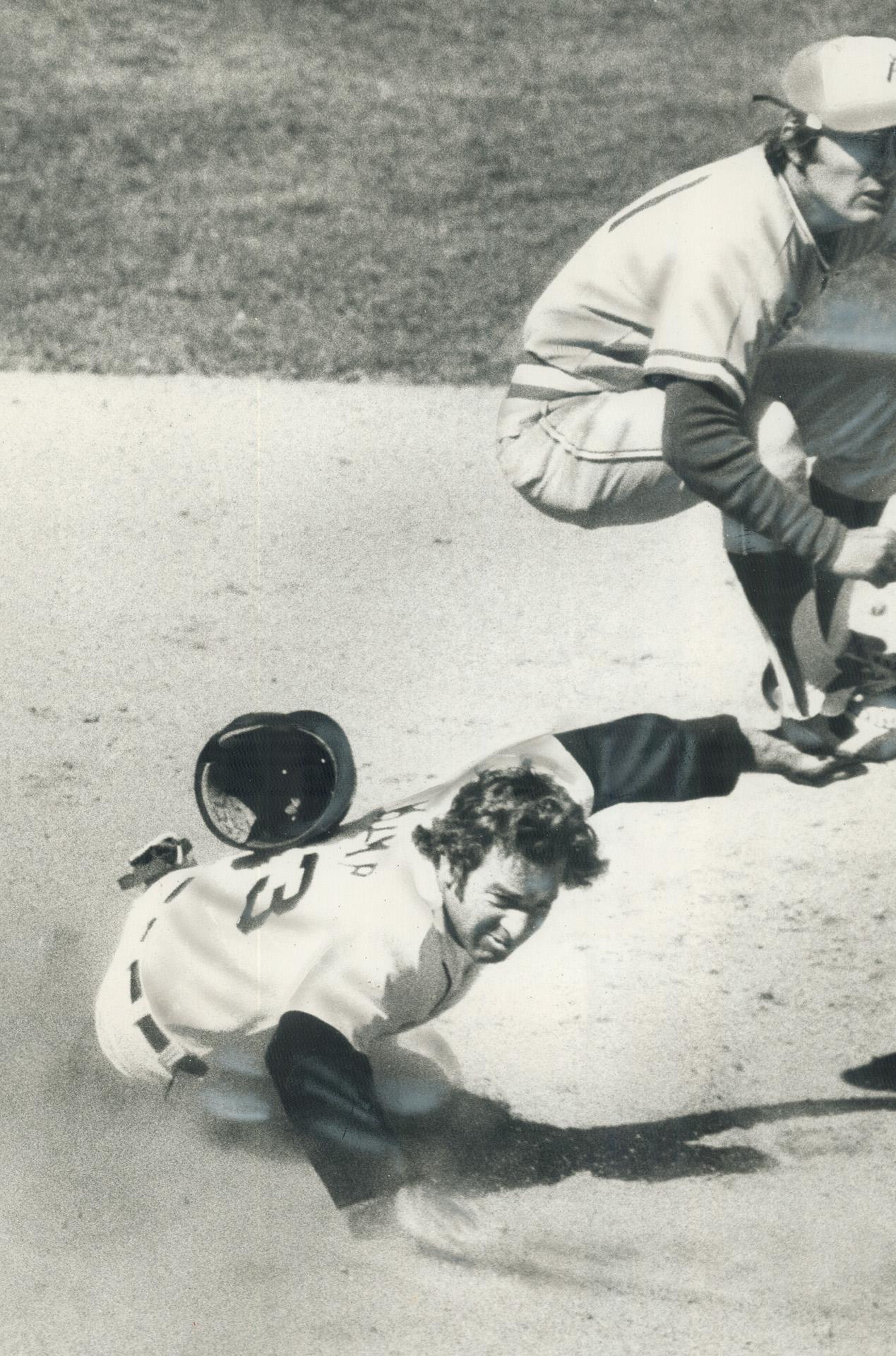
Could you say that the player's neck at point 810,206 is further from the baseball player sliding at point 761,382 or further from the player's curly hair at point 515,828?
the player's curly hair at point 515,828

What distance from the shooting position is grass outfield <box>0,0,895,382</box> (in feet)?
11.4

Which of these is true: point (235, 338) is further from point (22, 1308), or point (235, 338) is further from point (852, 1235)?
point (852, 1235)

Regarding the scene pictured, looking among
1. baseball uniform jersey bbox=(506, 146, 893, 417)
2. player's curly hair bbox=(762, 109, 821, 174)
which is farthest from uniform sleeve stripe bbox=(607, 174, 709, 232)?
player's curly hair bbox=(762, 109, 821, 174)

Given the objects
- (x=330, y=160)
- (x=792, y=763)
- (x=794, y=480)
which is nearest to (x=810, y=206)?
(x=794, y=480)

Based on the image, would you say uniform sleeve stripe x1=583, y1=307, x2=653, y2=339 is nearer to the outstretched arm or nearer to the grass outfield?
the grass outfield

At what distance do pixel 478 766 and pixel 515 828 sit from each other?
0.17m

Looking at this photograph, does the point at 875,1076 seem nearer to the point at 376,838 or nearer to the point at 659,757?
the point at 659,757

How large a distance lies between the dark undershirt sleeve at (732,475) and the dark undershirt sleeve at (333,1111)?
1.25 metres

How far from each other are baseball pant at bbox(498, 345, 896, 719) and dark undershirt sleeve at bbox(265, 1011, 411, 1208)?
1.14 metres

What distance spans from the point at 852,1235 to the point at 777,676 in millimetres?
1082

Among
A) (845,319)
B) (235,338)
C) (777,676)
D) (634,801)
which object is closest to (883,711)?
(777,676)

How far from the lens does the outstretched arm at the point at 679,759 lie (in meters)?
3.01

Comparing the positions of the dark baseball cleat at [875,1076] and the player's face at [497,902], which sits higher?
the player's face at [497,902]

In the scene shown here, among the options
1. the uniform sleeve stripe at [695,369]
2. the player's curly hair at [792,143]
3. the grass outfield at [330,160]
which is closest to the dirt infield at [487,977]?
the grass outfield at [330,160]
